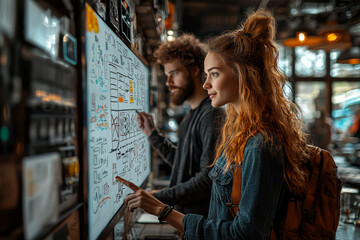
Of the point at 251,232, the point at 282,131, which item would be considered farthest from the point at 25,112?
the point at 282,131

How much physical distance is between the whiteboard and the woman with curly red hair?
0.55 ft

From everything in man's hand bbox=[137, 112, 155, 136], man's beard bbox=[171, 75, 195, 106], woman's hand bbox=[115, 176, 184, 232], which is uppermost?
man's beard bbox=[171, 75, 195, 106]

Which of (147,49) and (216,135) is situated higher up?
(147,49)

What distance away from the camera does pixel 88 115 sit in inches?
33.9

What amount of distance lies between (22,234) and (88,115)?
16.2 inches

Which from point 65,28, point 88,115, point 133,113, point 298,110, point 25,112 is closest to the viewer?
point 25,112

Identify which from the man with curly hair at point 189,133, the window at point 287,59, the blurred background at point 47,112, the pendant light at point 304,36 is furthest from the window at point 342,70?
the blurred background at point 47,112

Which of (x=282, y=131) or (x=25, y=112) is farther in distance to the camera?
(x=282, y=131)

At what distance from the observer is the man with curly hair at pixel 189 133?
5.36ft

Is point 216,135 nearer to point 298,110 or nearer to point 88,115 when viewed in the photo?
point 298,110

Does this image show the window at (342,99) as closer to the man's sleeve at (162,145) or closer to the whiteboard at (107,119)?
the man's sleeve at (162,145)

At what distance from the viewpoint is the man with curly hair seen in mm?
1634

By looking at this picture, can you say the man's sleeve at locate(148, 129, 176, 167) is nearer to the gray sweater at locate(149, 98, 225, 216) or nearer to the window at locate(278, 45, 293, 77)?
the gray sweater at locate(149, 98, 225, 216)

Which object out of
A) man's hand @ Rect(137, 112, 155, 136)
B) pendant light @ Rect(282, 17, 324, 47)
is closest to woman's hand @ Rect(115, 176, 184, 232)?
man's hand @ Rect(137, 112, 155, 136)
